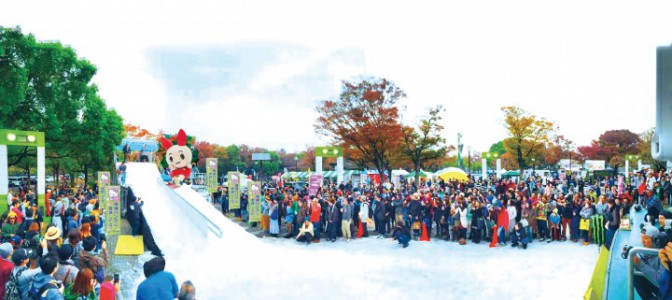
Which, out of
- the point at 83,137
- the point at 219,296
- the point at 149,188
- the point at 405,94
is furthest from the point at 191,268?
the point at 405,94

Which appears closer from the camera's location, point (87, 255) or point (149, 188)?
point (87, 255)

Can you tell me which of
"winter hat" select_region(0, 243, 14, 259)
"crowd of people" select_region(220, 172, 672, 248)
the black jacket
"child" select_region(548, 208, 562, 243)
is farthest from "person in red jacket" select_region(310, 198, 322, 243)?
"winter hat" select_region(0, 243, 14, 259)

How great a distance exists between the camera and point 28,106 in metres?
27.0

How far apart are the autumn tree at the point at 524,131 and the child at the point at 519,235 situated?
101ft

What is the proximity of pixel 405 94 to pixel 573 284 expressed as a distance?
24713 mm

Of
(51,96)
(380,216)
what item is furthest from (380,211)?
(51,96)

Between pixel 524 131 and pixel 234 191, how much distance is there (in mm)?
31597

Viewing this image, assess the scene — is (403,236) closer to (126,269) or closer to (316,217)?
(316,217)

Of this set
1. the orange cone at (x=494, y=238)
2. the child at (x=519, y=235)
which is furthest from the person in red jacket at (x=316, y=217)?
the child at (x=519, y=235)

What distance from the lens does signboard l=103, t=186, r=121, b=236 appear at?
14250 millimetres

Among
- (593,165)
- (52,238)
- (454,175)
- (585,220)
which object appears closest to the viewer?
(52,238)

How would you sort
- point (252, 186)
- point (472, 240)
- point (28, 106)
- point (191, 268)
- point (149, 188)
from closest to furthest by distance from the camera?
1. point (191, 268)
2. point (472, 240)
3. point (252, 186)
4. point (149, 188)
5. point (28, 106)

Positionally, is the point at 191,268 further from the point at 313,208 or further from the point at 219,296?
the point at 313,208

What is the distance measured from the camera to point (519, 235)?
43.8 feet
